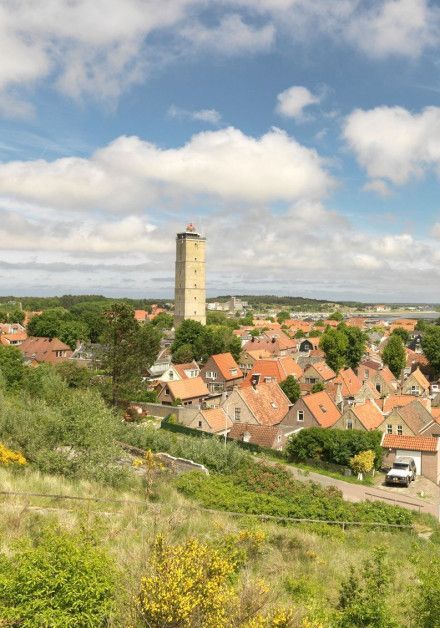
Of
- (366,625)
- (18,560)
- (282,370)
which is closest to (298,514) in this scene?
(366,625)

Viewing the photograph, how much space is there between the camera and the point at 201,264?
3686 inches

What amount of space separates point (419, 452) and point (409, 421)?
4.41 meters

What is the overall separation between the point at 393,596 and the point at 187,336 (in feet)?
Answer: 204

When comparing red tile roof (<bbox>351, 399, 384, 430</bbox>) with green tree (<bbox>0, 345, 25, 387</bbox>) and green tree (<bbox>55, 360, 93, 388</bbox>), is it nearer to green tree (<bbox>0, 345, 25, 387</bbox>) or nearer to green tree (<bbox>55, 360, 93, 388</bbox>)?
green tree (<bbox>55, 360, 93, 388</bbox>)

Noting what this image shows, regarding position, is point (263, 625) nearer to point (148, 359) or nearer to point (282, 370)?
point (148, 359)

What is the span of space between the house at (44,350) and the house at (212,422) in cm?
3966

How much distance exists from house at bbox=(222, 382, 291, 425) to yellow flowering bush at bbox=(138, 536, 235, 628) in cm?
3384

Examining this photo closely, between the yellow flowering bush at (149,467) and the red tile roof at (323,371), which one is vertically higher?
the yellow flowering bush at (149,467)

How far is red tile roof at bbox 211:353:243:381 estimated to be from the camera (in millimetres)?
58219

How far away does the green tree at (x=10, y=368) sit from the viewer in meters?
43.9

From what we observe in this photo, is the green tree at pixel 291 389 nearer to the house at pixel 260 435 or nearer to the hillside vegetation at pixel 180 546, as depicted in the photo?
the house at pixel 260 435

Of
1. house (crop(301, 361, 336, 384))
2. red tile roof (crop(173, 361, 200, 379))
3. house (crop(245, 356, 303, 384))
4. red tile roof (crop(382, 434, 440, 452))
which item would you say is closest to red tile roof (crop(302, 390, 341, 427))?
red tile roof (crop(382, 434, 440, 452))

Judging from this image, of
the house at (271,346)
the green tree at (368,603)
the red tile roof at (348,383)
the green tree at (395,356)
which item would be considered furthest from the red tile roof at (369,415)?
the house at (271,346)

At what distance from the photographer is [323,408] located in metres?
40.0
